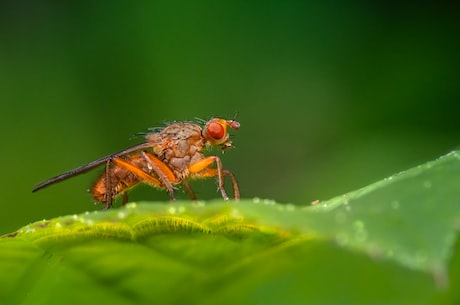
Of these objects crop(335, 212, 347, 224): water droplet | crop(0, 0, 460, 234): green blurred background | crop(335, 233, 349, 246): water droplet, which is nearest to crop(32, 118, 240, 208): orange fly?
crop(0, 0, 460, 234): green blurred background

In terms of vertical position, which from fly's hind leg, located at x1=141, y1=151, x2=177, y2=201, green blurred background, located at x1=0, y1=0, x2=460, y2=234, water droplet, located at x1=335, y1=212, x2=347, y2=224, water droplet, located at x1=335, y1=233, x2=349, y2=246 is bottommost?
water droplet, located at x1=335, y1=233, x2=349, y2=246

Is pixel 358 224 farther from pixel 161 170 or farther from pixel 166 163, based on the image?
pixel 166 163

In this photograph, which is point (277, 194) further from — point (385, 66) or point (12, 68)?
point (12, 68)

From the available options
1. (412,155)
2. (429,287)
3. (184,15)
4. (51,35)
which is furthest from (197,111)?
(429,287)

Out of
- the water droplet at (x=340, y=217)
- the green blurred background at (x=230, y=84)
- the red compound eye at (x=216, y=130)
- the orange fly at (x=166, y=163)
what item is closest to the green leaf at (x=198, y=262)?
the water droplet at (x=340, y=217)

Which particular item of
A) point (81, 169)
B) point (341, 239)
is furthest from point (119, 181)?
point (341, 239)

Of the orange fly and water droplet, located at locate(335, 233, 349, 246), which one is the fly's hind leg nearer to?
the orange fly
